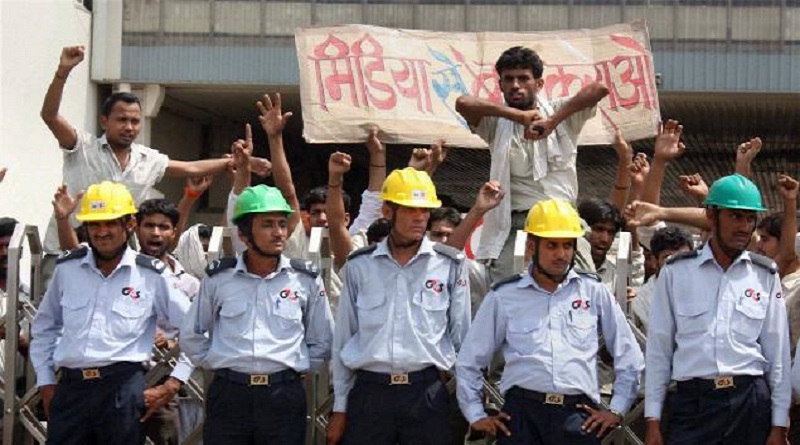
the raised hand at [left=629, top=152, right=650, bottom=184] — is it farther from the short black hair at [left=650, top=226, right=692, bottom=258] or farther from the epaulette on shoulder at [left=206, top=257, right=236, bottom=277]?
the epaulette on shoulder at [left=206, top=257, right=236, bottom=277]

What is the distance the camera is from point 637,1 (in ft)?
55.7

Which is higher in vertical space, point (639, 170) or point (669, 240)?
point (639, 170)

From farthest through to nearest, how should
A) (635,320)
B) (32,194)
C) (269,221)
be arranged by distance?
1. (32,194)
2. (635,320)
3. (269,221)

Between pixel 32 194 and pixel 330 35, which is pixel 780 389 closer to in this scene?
pixel 330 35

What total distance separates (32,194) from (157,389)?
11150 millimetres

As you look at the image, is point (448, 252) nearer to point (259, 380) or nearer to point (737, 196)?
point (259, 380)

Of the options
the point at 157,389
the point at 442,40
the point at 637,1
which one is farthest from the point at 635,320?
the point at 637,1

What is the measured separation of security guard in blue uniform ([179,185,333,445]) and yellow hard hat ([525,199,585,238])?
3.93 ft

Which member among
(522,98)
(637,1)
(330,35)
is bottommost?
(522,98)

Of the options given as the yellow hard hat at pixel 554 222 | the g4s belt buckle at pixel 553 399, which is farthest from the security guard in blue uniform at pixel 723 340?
the yellow hard hat at pixel 554 222

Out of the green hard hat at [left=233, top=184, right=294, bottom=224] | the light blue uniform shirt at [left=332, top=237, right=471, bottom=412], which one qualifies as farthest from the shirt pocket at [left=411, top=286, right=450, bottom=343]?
the green hard hat at [left=233, top=184, right=294, bottom=224]

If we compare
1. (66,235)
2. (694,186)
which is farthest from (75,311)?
(694,186)

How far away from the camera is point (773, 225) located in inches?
279

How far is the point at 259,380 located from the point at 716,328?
217cm
